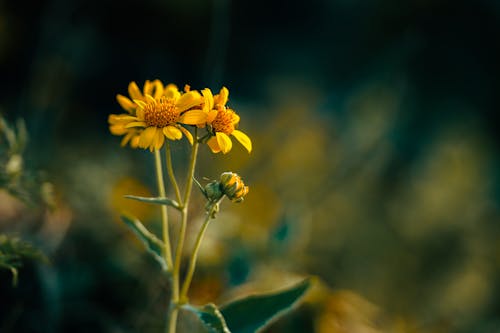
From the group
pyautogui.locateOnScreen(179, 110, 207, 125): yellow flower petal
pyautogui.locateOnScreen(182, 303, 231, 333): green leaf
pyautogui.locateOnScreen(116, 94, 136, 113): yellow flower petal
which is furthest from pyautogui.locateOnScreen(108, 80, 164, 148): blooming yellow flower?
pyautogui.locateOnScreen(182, 303, 231, 333): green leaf

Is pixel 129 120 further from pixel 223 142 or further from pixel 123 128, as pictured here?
pixel 223 142

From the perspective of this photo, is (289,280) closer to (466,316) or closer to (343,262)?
(343,262)

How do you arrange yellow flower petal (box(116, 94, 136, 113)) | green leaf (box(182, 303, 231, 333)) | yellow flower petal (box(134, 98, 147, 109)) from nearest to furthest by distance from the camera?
green leaf (box(182, 303, 231, 333))
yellow flower petal (box(134, 98, 147, 109))
yellow flower petal (box(116, 94, 136, 113))

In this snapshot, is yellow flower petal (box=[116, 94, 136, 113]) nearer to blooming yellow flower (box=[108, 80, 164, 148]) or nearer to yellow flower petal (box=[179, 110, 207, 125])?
blooming yellow flower (box=[108, 80, 164, 148])

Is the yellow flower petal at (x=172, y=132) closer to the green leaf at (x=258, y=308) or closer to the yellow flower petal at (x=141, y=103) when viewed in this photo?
the yellow flower petal at (x=141, y=103)

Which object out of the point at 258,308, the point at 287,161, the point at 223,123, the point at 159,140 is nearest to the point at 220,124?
the point at 223,123

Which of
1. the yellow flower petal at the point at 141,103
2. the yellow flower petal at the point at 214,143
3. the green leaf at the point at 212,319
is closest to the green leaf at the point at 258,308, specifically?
the green leaf at the point at 212,319
